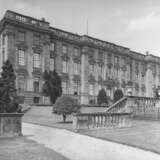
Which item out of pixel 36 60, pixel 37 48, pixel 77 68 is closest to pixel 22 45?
pixel 37 48

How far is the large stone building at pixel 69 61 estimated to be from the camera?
138ft

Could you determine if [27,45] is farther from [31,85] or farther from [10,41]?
[31,85]

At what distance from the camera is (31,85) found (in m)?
43.3

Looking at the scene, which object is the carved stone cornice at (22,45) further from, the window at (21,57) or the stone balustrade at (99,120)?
the stone balustrade at (99,120)

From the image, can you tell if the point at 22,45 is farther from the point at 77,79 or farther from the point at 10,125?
the point at 10,125

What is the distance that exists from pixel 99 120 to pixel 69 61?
3634cm

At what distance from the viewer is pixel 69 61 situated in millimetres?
51000

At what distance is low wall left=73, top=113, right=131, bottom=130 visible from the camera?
14469 millimetres

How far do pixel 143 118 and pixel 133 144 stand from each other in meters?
11.3

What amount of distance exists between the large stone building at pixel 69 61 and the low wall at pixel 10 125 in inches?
1134

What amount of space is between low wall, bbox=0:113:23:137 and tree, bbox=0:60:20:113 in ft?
11.7

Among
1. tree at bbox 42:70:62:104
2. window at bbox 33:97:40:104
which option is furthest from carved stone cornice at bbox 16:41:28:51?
window at bbox 33:97:40:104

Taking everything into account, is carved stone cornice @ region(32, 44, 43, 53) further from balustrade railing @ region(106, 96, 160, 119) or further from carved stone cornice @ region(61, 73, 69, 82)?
balustrade railing @ region(106, 96, 160, 119)

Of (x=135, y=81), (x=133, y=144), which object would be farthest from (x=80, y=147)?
(x=135, y=81)
